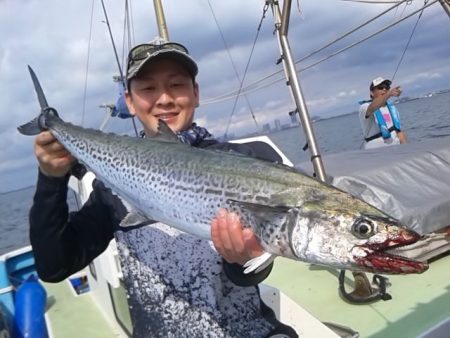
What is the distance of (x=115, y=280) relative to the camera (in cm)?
394

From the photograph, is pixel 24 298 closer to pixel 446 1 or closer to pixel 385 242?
pixel 385 242

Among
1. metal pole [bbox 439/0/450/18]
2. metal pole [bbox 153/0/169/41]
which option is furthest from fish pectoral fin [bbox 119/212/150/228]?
metal pole [bbox 153/0/169/41]

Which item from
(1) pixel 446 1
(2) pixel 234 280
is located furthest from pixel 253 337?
(1) pixel 446 1

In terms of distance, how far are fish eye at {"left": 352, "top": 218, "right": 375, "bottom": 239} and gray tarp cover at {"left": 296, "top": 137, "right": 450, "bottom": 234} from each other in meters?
3.00

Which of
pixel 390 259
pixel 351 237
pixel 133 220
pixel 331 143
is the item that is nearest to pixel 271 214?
pixel 351 237

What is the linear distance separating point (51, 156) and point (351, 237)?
1501 mm

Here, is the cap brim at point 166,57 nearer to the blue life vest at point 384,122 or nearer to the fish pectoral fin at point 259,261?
the fish pectoral fin at point 259,261

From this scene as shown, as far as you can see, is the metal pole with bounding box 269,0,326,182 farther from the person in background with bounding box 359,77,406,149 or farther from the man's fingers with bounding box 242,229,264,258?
the person in background with bounding box 359,77,406,149

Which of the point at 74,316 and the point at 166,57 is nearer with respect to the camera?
the point at 166,57

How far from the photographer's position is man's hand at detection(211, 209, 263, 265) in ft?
5.54

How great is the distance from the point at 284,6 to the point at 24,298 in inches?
189

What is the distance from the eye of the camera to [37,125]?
2.58 m

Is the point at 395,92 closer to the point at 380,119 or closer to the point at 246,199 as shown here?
the point at 380,119

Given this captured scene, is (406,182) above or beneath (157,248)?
beneath
